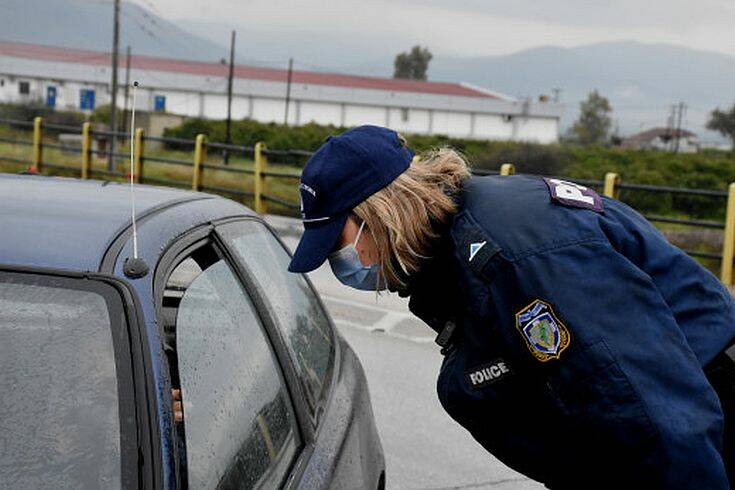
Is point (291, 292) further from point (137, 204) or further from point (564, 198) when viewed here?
point (564, 198)

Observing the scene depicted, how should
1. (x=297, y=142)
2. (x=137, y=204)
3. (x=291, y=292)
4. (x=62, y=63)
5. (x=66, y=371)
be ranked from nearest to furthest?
(x=66, y=371)
(x=137, y=204)
(x=291, y=292)
(x=297, y=142)
(x=62, y=63)

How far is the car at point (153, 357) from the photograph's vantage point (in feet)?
5.52

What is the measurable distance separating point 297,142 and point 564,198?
46.3 m

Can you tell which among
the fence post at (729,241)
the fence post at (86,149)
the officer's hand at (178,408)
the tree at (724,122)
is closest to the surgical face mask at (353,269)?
the officer's hand at (178,408)

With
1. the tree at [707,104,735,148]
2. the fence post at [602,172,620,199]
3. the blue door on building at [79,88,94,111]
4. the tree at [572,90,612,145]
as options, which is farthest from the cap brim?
the tree at [572,90,612,145]

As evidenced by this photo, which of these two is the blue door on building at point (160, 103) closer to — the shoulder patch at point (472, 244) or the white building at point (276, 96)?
the white building at point (276, 96)

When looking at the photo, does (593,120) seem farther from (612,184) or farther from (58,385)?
(58,385)

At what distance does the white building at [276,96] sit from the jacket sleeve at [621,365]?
214 feet

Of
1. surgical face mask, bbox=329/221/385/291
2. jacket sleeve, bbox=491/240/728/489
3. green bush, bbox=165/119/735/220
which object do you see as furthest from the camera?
green bush, bbox=165/119/735/220

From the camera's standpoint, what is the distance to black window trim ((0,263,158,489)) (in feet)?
5.33

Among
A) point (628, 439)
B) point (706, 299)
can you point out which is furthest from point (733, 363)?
point (628, 439)

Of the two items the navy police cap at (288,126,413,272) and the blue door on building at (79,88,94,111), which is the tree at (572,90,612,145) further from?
the navy police cap at (288,126,413,272)

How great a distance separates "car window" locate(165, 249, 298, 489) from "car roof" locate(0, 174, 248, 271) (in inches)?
8.0

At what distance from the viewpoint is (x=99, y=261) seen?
1869 mm
